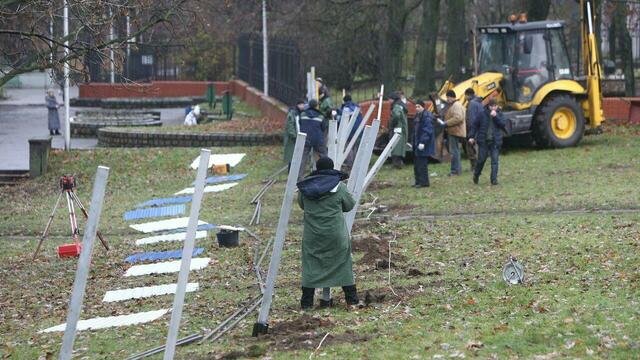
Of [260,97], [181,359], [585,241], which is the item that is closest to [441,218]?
[585,241]

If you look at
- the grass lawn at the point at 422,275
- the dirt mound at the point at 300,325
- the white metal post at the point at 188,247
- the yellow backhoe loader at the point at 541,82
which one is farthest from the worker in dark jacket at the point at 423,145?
the white metal post at the point at 188,247

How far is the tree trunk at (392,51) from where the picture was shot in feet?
105

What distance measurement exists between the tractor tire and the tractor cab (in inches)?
20.0

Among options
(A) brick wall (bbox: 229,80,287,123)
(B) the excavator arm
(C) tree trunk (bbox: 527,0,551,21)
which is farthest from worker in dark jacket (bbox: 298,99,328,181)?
(C) tree trunk (bbox: 527,0,551,21)

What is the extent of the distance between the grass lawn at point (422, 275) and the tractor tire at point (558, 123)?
1.85 metres

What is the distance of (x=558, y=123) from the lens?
2816 cm

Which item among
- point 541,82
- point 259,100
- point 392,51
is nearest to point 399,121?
point 541,82

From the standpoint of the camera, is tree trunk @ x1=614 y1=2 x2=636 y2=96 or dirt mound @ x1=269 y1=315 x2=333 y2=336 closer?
dirt mound @ x1=269 y1=315 x2=333 y2=336

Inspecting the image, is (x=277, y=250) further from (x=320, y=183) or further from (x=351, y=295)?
(x=351, y=295)

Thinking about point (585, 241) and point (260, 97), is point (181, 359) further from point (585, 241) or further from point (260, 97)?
point (260, 97)

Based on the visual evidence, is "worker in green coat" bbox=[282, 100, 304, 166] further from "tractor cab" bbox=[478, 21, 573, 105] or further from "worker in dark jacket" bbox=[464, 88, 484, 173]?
"tractor cab" bbox=[478, 21, 573, 105]

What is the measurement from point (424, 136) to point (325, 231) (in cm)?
1091

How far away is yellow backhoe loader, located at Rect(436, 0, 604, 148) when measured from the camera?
27.8 meters

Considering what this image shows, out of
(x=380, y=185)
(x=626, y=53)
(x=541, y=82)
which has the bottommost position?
(x=380, y=185)
